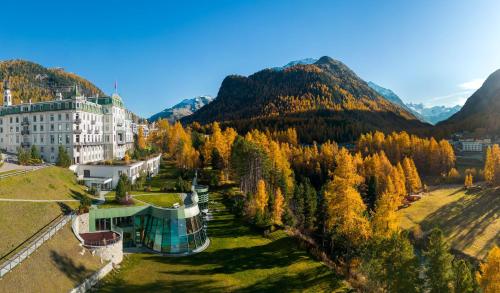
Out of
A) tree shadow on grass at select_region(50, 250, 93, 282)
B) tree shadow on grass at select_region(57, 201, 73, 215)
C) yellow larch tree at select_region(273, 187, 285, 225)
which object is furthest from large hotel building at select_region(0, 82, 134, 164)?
yellow larch tree at select_region(273, 187, 285, 225)

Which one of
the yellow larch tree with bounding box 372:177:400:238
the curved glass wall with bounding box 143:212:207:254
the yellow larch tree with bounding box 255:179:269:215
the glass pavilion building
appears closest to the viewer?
→ the yellow larch tree with bounding box 372:177:400:238

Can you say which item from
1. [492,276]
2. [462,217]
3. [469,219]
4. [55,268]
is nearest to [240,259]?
[55,268]

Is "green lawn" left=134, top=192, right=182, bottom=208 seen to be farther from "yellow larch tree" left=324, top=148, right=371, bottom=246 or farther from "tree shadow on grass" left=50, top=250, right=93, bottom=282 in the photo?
"yellow larch tree" left=324, top=148, right=371, bottom=246

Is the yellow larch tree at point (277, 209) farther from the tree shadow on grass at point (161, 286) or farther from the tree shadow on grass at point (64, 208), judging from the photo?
the tree shadow on grass at point (64, 208)

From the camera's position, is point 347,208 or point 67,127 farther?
point 67,127

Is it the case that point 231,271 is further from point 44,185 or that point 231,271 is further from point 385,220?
point 44,185

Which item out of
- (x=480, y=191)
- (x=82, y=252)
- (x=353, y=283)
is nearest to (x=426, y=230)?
(x=480, y=191)
